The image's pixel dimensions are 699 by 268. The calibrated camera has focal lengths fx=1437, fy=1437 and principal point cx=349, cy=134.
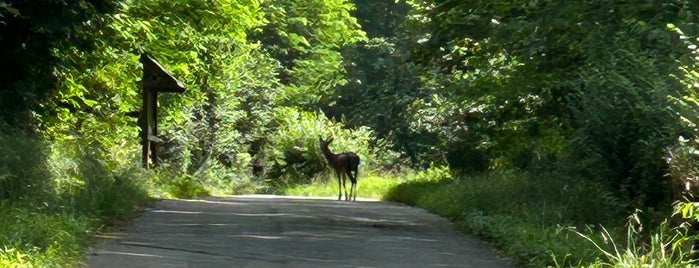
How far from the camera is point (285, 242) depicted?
16.4m

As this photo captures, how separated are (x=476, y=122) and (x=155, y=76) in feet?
26.7

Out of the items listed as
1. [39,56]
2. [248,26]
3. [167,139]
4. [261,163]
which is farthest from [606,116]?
[261,163]

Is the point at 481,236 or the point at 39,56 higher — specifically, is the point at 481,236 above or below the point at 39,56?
below

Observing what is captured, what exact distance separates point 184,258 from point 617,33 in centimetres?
751

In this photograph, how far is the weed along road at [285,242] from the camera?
14.4 m

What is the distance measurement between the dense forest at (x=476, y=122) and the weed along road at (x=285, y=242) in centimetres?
47

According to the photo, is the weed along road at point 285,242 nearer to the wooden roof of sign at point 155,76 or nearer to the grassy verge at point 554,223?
the grassy verge at point 554,223

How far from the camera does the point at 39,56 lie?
68.0 feet

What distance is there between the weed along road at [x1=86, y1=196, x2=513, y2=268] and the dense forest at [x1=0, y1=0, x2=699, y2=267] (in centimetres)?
47

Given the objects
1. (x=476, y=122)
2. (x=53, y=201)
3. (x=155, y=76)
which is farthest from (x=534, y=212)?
(x=155, y=76)

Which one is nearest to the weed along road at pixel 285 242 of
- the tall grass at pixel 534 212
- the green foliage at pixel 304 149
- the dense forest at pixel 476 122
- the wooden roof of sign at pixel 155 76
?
the tall grass at pixel 534 212

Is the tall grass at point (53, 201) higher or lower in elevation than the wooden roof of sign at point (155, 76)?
lower

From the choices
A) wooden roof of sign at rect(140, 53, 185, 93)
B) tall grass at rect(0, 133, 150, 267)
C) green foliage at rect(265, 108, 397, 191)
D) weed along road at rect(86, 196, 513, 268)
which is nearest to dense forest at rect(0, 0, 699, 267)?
tall grass at rect(0, 133, 150, 267)

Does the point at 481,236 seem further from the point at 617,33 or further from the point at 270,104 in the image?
the point at 270,104
